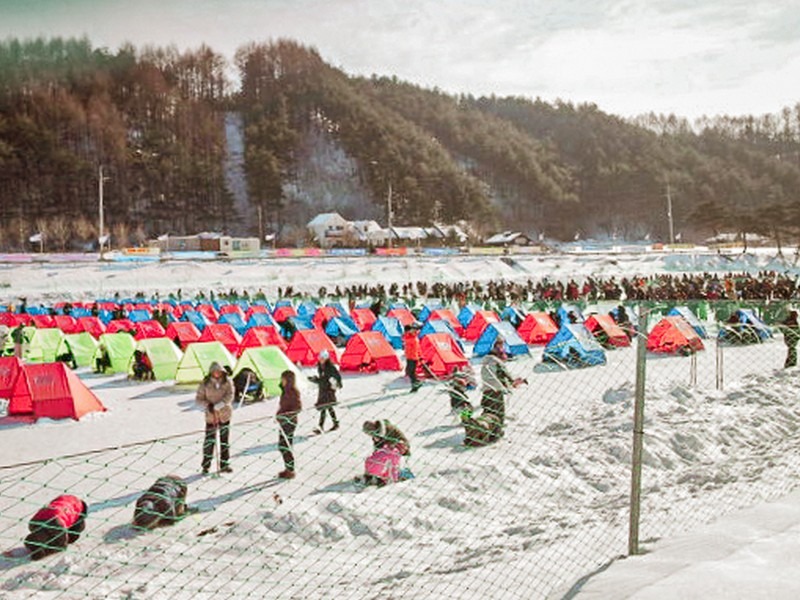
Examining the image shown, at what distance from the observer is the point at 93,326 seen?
21156mm

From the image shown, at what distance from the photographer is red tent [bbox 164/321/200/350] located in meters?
18.3

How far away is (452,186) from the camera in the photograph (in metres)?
92.7

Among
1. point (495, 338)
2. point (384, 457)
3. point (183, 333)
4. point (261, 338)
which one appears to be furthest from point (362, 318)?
point (384, 457)

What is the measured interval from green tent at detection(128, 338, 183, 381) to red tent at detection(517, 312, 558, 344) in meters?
9.33

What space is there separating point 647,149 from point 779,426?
123m

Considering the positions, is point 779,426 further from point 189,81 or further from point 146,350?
point 189,81

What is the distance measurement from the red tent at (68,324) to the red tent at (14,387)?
31.7 feet

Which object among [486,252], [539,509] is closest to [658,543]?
[539,509]

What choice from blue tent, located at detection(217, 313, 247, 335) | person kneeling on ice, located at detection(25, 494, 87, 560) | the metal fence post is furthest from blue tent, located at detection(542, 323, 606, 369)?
person kneeling on ice, located at detection(25, 494, 87, 560)

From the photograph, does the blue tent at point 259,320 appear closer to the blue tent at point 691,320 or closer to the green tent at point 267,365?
the green tent at point 267,365

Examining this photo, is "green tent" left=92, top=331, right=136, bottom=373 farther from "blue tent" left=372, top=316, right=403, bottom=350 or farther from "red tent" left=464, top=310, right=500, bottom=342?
"red tent" left=464, top=310, right=500, bottom=342

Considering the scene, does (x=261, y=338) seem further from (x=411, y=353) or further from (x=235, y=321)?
(x=411, y=353)

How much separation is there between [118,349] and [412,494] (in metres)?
11.9

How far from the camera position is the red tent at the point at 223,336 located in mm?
17172
